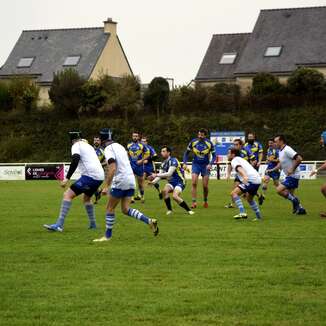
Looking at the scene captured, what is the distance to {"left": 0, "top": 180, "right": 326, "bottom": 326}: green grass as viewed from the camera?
9.08m

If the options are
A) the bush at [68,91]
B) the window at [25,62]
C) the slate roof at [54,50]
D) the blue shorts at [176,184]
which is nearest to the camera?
the blue shorts at [176,184]

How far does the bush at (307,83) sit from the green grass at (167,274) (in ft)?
142

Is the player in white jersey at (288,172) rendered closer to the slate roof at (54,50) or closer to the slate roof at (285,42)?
the slate roof at (285,42)

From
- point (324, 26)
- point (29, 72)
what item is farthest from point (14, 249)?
point (29, 72)

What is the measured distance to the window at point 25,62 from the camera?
79562mm

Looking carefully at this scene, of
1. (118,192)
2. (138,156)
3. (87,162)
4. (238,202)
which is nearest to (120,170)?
(118,192)

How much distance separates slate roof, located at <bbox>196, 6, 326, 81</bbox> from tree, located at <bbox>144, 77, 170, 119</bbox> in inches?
322

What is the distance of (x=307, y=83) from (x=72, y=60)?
24.6m

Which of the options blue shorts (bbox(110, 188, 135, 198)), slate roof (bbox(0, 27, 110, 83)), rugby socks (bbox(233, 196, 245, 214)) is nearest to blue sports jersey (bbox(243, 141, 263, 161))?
rugby socks (bbox(233, 196, 245, 214))

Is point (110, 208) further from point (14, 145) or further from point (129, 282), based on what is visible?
point (14, 145)

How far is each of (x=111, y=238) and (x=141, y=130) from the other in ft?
163

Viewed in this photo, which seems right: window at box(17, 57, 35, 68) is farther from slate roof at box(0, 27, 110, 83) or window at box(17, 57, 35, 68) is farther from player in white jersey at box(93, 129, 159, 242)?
player in white jersey at box(93, 129, 159, 242)

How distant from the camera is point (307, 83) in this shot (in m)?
61.9

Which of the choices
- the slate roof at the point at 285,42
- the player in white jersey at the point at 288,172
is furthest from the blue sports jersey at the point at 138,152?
the slate roof at the point at 285,42
